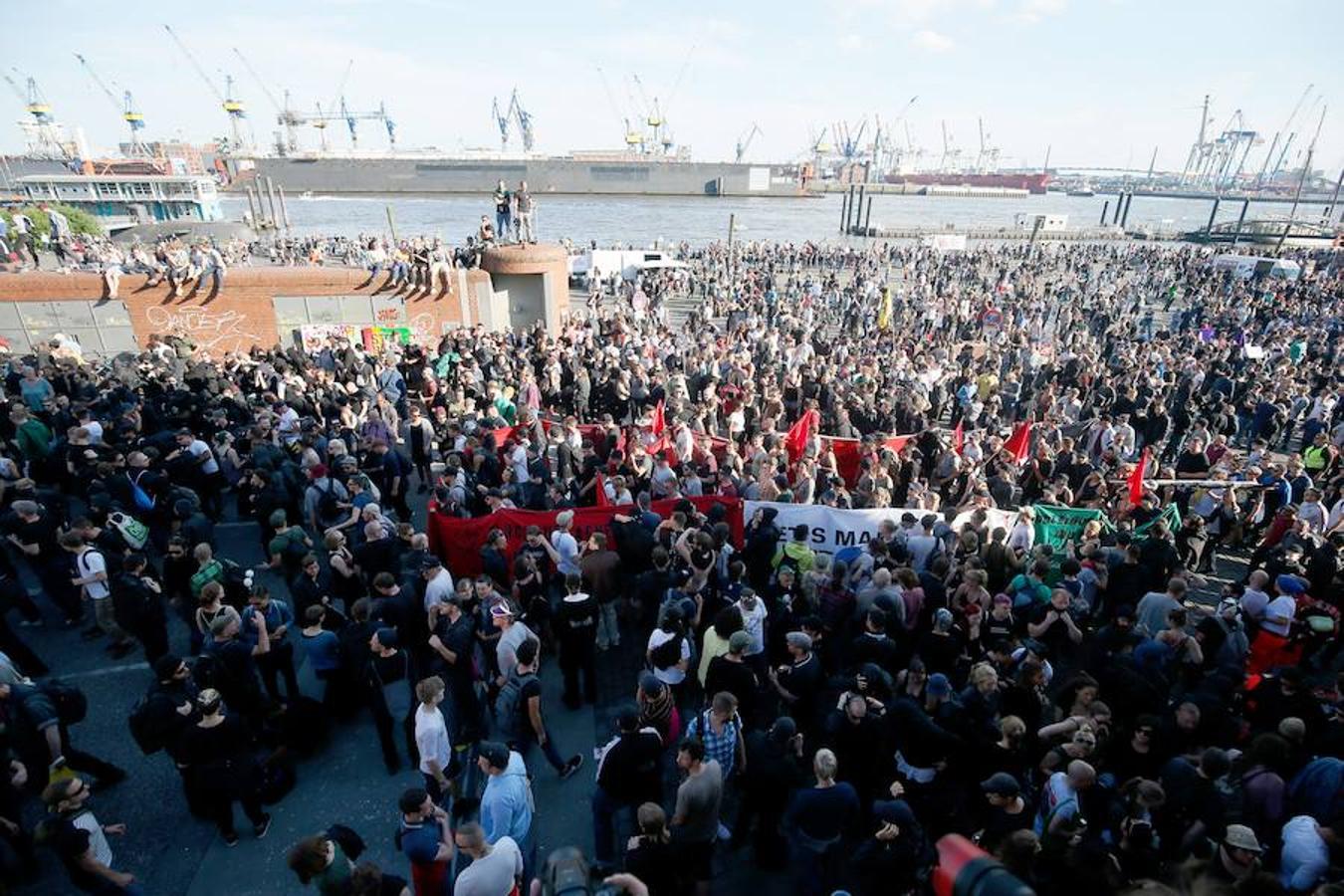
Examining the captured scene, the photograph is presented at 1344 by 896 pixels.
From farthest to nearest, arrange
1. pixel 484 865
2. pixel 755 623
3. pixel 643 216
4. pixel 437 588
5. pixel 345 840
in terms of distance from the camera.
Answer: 1. pixel 643 216
2. pixel 437 588
3. pixel 755 623
4. pixel 345 840
5. pixel 484 865

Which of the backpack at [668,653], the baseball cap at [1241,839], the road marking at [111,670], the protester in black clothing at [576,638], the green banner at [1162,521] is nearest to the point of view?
the baseball cap at [1241,839]

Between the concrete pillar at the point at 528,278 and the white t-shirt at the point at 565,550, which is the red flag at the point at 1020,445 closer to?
the white t-shirt at the point at 565,550

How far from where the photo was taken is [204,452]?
28.6 ft

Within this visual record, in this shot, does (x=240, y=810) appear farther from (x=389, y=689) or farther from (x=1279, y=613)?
(x=1279, y=613)

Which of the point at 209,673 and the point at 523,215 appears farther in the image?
the point at 523,215

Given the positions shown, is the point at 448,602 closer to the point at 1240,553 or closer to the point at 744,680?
the point at 744,680

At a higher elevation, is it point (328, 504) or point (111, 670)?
point (328, 504)

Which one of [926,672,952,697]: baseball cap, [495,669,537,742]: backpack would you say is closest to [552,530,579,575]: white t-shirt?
[495,669,537,742]: backpack

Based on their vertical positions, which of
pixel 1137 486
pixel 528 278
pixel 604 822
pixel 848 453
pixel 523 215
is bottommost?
pixel 604 822

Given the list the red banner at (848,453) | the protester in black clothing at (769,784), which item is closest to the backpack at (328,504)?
the protester in black clothing at (769,784)

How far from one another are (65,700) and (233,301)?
15248 mm

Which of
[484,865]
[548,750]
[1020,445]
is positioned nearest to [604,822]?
[548,750]

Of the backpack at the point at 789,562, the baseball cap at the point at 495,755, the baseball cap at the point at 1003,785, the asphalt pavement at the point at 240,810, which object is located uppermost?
the baseball cap at the point at 495,755

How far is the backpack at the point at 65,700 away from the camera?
16.1 feet
